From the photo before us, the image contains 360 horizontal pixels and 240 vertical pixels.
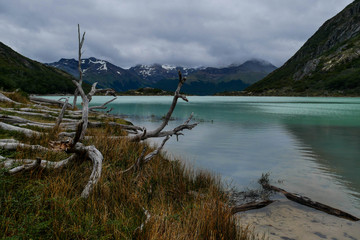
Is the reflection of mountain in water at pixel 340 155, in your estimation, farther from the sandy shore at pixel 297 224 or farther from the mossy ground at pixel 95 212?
the mossy ground at pixel 95 212

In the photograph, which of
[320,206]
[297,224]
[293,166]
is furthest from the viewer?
[293,166]

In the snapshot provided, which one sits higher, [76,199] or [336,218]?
[76,199]

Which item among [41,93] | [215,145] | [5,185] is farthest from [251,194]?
[41,93]

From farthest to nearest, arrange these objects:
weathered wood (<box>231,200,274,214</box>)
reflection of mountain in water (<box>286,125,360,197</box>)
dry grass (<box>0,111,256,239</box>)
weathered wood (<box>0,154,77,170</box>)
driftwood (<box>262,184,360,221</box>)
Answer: reflection of mountain in water (<box>286,125,360,197</box>) → weathered wood (<box>231,200,274,214</box>) → driftwood (<box>262,184,360,221</box>) → weathered wood (<box>0,154,77,170</box>) → dry grass (<box>0,111,256,239</box>)

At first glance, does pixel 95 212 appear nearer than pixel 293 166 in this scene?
Yes

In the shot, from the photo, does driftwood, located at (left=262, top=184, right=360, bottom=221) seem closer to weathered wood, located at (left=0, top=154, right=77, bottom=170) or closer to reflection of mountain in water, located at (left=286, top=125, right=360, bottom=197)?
reflection of mountain in water, located at (left=286, top=125, right=360, bottom=197)

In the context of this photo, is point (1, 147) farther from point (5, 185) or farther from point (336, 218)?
point (336, 218)

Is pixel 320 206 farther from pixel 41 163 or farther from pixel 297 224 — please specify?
pixel 41 163

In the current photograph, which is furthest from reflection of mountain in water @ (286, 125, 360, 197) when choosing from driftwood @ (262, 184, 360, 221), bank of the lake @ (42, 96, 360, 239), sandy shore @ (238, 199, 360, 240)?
sandy shore @ (238, 199, 360, 240)

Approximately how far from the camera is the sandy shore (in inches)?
251

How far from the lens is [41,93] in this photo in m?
186

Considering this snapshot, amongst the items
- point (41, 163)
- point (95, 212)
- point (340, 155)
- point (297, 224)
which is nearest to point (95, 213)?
point (95, 212)

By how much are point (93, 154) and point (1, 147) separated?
3161 mm

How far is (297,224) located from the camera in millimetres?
6949
